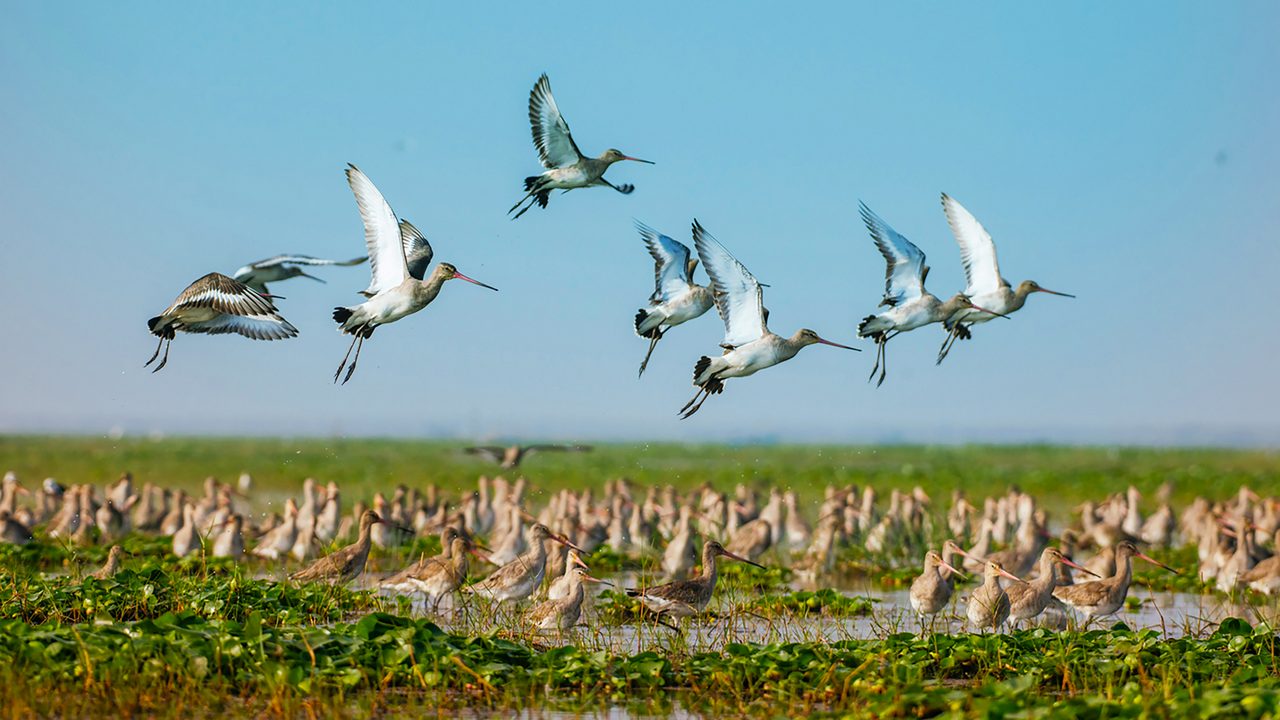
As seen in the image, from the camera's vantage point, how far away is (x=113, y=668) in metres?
9.84

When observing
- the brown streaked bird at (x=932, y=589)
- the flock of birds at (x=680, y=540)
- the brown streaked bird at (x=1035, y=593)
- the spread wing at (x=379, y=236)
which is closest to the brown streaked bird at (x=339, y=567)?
the flock of birds at (x=680, y=540)

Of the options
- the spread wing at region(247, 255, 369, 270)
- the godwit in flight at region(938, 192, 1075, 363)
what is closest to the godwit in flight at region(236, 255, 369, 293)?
the spread wing at region(247, 255, 369, 270)

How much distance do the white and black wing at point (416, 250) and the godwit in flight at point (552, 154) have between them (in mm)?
1333

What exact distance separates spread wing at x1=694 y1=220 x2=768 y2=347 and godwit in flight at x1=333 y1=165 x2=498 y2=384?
2.13 metres

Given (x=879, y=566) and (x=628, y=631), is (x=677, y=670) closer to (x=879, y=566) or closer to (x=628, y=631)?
(x=628, y=631)

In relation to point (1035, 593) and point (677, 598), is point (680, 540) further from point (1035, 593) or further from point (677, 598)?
point (1035, 593)

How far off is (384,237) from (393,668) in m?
3.60

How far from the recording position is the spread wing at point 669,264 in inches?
559

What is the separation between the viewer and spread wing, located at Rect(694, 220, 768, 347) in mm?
12805

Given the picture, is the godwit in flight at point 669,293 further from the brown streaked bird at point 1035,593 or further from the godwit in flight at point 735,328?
the brown streaked bird at point 1035,593

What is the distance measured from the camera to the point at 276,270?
1418cm

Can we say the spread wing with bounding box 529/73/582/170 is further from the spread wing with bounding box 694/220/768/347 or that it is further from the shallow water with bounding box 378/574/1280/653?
the shallow water with bounding box 378/574/1280/653

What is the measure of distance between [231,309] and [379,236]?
4.47 ft

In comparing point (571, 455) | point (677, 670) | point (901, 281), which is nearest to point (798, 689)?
point (677, 670)
